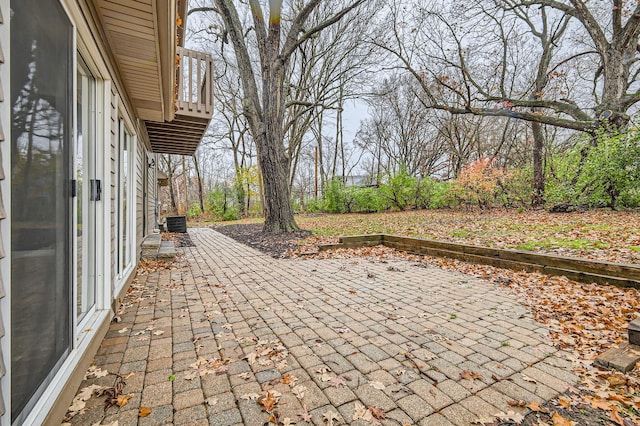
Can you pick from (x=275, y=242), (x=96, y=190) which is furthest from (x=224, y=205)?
(x=96, y=190)

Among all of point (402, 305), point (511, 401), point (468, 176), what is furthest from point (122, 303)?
point (468, 176)

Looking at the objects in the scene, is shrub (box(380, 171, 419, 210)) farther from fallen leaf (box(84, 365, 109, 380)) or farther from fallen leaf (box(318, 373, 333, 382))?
fallen leaf (box(84, 365, 109, 380))

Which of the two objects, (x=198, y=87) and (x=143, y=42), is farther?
(x=198, y=87)

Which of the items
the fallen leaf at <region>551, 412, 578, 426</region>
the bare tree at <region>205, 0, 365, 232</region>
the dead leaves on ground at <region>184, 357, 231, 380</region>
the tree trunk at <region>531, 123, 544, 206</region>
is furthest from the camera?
the tree trunk at <region>531, 123, 544, 206</region>

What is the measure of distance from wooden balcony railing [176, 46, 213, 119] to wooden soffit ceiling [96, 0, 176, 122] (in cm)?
136

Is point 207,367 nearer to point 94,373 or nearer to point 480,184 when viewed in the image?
point 94,373

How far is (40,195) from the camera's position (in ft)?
4.63

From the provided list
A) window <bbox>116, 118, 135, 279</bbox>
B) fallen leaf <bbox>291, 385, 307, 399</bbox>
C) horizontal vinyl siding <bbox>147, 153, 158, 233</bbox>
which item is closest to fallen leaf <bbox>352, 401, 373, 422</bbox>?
fallen leaf <bbox>291, 385, 307, 399</bbox>

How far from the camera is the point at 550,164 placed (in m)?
10.8

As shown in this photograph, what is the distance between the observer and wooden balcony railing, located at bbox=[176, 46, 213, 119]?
18.4 ft

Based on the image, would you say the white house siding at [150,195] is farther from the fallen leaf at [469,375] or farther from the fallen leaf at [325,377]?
the fallen leaf at [469,375]

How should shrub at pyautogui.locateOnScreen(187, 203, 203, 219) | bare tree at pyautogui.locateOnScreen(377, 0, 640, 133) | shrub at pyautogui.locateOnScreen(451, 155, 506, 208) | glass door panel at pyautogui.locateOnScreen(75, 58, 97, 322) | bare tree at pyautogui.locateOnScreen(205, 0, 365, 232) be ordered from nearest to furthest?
glass door panel at pyautogui.locateOnScreen(75, 58, 97, 322)
bare tree at pyautogui.locateOnScreen(205, 0, 365, 232)
bare tree at pyautogui.locateOnScreen(377, 0, 640, 133)
shrub at pyautogui.locateOnScreen(451, 155, 506, 208)
shrub at pyautogui.locateOnScreen(187, 203, 203, 219)

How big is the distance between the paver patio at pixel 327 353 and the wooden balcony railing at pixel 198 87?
130 inches

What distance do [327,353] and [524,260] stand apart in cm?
372
